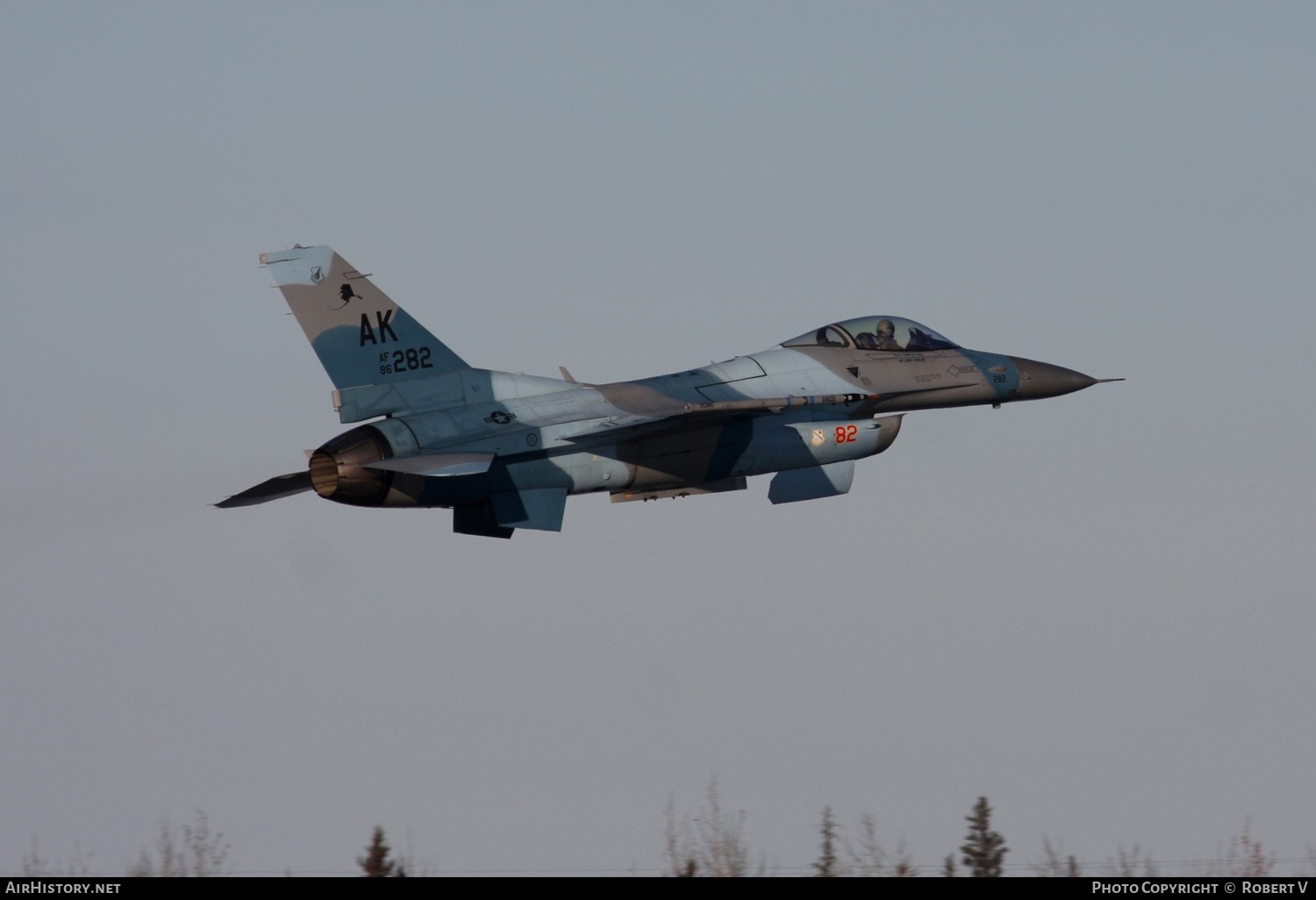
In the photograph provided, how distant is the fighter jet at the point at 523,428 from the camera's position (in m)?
21.7

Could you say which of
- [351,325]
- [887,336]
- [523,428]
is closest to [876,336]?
[887,336]

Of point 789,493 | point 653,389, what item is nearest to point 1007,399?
point 789,493

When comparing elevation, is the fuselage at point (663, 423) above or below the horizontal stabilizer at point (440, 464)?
above

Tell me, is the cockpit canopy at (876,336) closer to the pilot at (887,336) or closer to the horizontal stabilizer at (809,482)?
the pilot at (887,336)

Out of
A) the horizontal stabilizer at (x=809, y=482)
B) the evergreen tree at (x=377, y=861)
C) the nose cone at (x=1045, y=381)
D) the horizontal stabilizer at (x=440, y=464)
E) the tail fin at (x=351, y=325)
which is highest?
the nose cone at (x=1045, y=381)

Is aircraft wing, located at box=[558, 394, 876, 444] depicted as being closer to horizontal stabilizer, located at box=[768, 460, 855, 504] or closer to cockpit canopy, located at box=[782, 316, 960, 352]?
horizontal stabilizer, located at box=[768, 460, 855, 504]

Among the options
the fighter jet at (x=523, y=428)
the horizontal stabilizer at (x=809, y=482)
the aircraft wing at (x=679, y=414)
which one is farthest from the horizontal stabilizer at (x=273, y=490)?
the horizontal stabilizer at (x=809, y=482)

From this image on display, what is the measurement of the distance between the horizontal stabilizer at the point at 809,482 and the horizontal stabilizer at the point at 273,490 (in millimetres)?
6354

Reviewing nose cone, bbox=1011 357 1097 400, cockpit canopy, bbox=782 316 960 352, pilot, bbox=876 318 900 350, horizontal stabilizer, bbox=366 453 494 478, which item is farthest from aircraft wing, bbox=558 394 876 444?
nose cone, bbox=1011 357 1097 400

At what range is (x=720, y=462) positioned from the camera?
24078 mm

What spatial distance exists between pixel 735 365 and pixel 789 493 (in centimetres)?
192

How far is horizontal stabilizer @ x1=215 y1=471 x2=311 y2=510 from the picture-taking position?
2364cm

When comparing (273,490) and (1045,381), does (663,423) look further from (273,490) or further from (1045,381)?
(1045,381)
